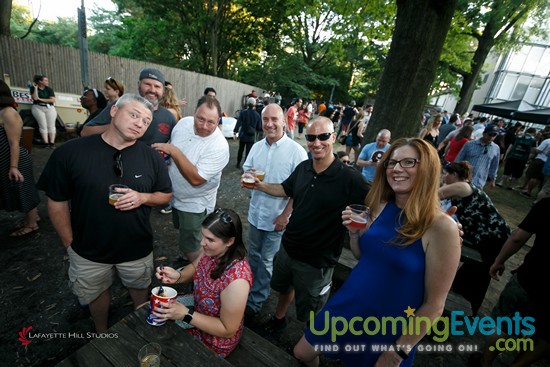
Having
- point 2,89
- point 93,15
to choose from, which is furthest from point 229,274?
point 93,15

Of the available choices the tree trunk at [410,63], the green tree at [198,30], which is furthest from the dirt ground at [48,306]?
the green tree at [198,30]

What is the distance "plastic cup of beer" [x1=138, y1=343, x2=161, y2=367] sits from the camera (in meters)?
1.43

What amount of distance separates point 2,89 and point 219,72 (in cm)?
2163

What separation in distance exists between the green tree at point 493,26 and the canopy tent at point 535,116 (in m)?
2.94

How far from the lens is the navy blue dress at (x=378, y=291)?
1.69 m

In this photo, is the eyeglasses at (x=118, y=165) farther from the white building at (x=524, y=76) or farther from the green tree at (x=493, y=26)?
the white building at (x=524, y=76)

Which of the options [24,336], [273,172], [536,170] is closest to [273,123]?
[273,172]

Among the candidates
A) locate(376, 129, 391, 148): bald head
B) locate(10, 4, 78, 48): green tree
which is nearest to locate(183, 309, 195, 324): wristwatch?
locate(376, 129, 391, 148): bald head

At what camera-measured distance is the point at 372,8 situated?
22.6ft

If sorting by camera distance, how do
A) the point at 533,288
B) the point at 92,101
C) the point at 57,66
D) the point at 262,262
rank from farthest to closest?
the point at 57,66 < the point at 92,101 < the point at 262,262 < the point at 533,288

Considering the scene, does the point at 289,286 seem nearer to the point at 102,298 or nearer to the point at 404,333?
the point at 404,333

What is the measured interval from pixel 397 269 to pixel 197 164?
7.57 feet

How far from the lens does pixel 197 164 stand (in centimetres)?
301

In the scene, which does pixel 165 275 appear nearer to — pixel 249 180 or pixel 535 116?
pixel 249 180
